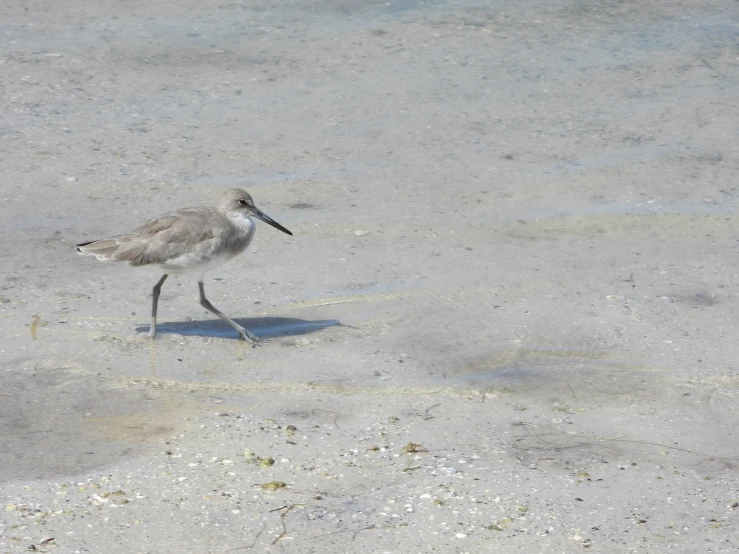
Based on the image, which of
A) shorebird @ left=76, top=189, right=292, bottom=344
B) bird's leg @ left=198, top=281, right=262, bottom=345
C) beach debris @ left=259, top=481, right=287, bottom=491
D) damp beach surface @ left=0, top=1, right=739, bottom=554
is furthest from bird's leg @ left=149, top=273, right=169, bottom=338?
beach debris @ left=259, top=481, right=287, bottom=491

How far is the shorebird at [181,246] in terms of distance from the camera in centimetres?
685

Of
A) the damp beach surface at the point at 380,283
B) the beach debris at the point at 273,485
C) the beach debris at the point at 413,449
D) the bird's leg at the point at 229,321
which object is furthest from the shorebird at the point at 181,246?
the beach debris at the point at 273,485

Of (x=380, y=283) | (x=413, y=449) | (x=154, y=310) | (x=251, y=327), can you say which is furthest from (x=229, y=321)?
(x=413, y=449)

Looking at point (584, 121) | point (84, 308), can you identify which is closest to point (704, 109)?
point (584, 121)

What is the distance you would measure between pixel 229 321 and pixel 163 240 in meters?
0.63

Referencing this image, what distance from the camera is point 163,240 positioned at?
22.5 feet

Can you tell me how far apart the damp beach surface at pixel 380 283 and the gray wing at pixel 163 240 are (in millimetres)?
458

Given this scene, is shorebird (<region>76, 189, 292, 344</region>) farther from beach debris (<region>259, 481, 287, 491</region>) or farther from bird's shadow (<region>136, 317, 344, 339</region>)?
beach debris (<region>259, 481, 287, 491</region>)

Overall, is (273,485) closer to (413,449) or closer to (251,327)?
(413,449)

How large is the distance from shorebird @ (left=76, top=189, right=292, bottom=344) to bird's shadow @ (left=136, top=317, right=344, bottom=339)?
12 cm

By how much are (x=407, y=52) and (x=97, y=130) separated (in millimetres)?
3403

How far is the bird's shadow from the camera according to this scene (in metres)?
7.11

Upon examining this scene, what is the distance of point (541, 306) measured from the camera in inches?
294

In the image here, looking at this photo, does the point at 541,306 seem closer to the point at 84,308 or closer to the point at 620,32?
the point at 84,308
